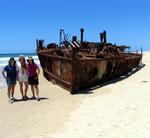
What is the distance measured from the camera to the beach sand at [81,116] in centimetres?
601

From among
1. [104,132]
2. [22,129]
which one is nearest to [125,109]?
[104,132]

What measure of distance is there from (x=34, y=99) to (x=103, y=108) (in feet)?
9.21

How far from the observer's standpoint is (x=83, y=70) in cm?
1139

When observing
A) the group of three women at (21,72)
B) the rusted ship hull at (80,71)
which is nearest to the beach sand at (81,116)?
the group of three women at (21,72)

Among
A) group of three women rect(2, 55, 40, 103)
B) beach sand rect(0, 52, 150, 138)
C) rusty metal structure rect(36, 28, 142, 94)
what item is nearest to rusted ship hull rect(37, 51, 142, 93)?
rusty metal structure rect(36, 28, 142, 94)

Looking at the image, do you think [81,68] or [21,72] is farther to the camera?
[81,68]

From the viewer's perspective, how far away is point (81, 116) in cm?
727

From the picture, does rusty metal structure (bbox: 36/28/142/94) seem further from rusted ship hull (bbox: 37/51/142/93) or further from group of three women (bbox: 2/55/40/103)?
group of three women (bbox: 2/55/40/103)

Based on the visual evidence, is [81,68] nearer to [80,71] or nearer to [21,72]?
[80,71]

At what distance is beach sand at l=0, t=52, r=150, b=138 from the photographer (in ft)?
19.7

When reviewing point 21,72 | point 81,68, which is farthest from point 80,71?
point 21,72

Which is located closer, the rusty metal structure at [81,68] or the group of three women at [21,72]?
Answer: the group of three women at [21,72]

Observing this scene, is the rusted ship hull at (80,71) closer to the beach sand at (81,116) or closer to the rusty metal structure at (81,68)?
the rusty metal structure at (81,68)

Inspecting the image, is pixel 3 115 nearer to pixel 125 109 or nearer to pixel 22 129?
pixel 22 129
